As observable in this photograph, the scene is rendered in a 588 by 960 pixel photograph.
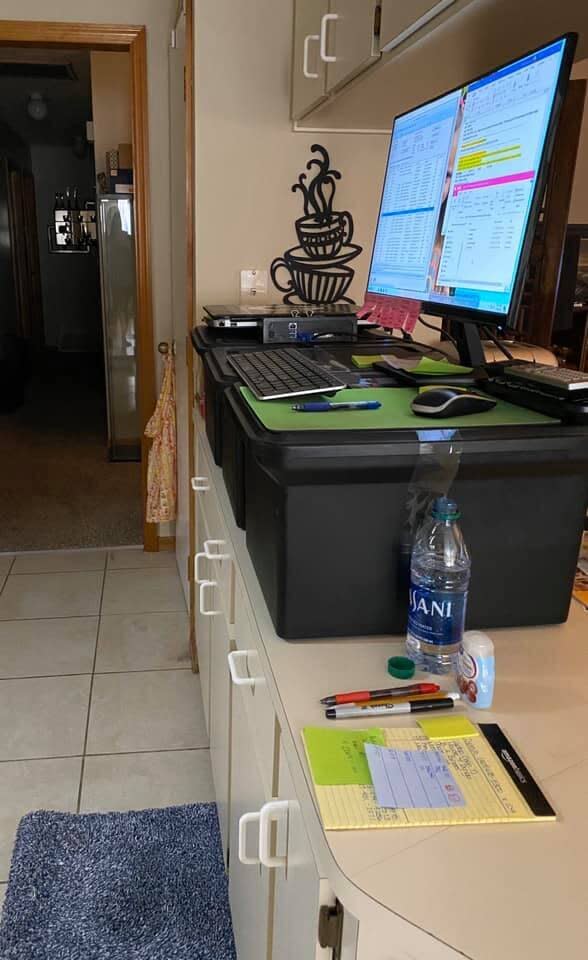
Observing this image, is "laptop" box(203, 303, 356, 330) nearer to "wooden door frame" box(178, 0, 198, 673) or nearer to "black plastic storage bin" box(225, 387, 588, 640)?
"wooden door frame" box(178, 0, 198, 673)

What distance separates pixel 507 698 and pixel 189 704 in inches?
66.5

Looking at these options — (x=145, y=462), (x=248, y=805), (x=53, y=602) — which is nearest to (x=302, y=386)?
(x=248, y=805)

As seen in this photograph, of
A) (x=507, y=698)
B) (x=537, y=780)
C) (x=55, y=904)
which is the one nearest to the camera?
(x=537, y=780)

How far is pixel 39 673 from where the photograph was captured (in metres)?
2.52

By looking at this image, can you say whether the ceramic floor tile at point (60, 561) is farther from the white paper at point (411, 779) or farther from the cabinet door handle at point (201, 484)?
the white paper at point (411, 779)

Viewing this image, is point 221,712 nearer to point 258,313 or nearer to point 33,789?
point 33,789

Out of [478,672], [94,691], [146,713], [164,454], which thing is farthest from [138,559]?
[478,672]

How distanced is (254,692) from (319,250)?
4.76ft

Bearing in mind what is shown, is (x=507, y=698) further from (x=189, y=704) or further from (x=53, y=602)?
(x=53, y=602)

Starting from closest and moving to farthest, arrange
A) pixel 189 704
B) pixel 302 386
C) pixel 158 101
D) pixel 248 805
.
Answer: pixel 302 386, pixel 248 805, pixel 189 704, pixel 158 101

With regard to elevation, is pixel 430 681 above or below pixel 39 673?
above

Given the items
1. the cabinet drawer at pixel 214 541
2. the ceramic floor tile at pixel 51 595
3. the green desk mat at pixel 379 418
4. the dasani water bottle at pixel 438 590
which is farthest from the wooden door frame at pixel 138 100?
the dasani water bottle at pixel 438 590

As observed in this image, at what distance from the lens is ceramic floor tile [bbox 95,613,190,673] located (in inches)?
102

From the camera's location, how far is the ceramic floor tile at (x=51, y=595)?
9.61 ft
